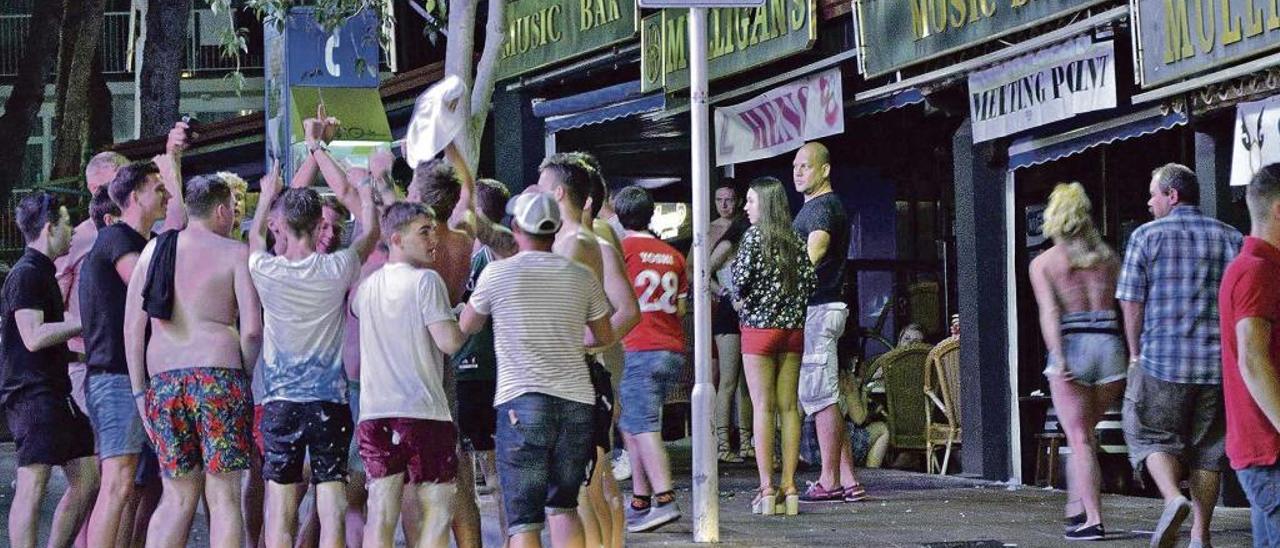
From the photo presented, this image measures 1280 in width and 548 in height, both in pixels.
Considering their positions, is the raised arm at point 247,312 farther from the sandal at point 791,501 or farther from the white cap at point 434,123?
the sandal at point 791,501

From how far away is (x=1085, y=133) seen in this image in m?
13.1

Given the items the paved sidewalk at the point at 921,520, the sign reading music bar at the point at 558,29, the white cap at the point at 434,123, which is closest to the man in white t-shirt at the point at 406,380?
the white cap at the point at 434,123

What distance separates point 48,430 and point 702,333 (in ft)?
10.4

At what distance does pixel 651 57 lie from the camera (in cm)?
1633

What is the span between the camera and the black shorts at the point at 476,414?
955 cm

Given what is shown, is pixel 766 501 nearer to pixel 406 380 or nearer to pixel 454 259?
pixel 454 259

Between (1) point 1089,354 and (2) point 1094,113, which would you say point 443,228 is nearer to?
(1) point 1089,354

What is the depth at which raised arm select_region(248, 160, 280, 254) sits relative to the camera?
359 inches

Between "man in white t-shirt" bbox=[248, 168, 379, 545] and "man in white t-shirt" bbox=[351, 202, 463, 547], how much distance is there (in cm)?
21

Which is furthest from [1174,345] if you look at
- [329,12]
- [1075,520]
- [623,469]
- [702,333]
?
[329,12]

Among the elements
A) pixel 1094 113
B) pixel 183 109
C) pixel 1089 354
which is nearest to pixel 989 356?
pixel 1094 113

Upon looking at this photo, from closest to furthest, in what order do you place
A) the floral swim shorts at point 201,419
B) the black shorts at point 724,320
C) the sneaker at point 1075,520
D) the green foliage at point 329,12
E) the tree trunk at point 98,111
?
the floral swim shorts at point 201,419 → the sneaker at point 1075,520 → the black shorts at point 724,320 → the green foliage at point 329,12 → the tree trunk at point 98,111

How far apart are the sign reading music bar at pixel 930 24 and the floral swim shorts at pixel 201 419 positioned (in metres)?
5.66

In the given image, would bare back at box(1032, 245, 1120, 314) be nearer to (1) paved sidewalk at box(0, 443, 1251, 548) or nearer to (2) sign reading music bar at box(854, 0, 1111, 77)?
(1) paved sidewalk at box(0, 443, 1251, 548)
